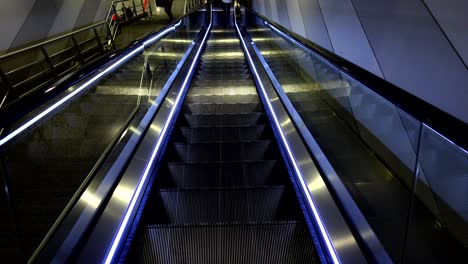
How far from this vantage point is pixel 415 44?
317 cm

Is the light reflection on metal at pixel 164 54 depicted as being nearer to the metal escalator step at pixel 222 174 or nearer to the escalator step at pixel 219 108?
the escalator step at pixel 219 108

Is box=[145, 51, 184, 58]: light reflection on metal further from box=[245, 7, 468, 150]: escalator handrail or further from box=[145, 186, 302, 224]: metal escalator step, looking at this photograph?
box=[245, 7, 468, 150]: escalator handrail

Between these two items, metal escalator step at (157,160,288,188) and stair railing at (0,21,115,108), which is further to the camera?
stair railing at (0,21,115,108)

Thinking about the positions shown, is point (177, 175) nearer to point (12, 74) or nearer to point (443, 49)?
point (443, 49)

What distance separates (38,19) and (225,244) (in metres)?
7.80

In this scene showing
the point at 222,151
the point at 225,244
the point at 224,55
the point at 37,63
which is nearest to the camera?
the point at 225,244

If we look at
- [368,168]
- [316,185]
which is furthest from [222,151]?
[368,168]

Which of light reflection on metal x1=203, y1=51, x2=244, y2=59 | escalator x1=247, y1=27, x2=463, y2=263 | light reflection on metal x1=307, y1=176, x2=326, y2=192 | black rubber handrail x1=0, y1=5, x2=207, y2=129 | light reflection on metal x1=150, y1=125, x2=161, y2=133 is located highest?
black rubber handrail x1=0, y1=5, x2=207, y2=129


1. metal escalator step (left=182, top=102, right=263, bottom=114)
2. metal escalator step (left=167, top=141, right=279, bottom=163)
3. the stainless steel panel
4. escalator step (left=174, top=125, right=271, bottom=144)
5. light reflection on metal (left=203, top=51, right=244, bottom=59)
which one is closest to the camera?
the stainless steel panel

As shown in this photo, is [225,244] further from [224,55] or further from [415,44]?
[224,55]

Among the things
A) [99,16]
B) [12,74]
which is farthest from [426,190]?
[99,16]

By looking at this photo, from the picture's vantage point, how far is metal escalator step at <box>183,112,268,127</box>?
4363mm

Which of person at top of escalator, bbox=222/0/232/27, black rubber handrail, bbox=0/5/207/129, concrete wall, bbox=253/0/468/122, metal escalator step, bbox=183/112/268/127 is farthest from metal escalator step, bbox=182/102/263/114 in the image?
person at top of escalator, bbox=222/0/232/27

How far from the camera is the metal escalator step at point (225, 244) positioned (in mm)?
2100
